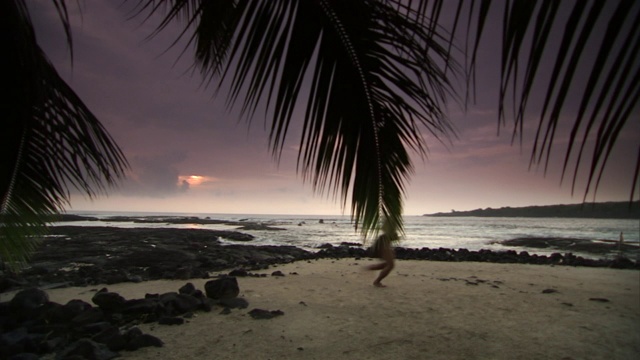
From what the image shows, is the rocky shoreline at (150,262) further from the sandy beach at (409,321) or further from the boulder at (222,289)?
the boulder at (222,289)

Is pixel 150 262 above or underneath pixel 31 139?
underneath

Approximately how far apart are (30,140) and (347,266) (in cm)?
976

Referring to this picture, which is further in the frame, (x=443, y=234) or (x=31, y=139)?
(x=443, y=234)

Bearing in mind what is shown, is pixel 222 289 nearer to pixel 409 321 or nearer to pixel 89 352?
pixel 89 352

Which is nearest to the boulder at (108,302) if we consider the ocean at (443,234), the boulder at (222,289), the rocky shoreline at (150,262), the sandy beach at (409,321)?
the sandy beach at (409,321)

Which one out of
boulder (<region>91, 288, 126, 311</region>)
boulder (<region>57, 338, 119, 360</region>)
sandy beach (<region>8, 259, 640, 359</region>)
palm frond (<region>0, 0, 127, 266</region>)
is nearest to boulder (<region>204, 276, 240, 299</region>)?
sandy beach (<region>8, 259, 640, 359</region>)

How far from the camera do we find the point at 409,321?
5.23 m

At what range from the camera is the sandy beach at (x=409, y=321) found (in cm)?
420

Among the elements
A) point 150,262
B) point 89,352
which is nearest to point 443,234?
point 150,262

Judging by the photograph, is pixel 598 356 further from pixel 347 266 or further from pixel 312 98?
pixel 347 266

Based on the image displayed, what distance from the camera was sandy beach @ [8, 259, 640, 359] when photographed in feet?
13.8

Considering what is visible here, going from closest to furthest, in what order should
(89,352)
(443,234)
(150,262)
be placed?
(89,352), (150,262), (443,234)

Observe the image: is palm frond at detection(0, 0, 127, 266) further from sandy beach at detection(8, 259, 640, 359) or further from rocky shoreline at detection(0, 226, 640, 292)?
rocky shoreline at detection(0, 226, 640, 292)

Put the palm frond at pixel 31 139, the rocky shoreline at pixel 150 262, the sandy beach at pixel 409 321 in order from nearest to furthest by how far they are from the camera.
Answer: the palm frond at pixel 31 139 < the sandy beach at pixel 409 321 < the rocky shoreline at pixel 150 262
